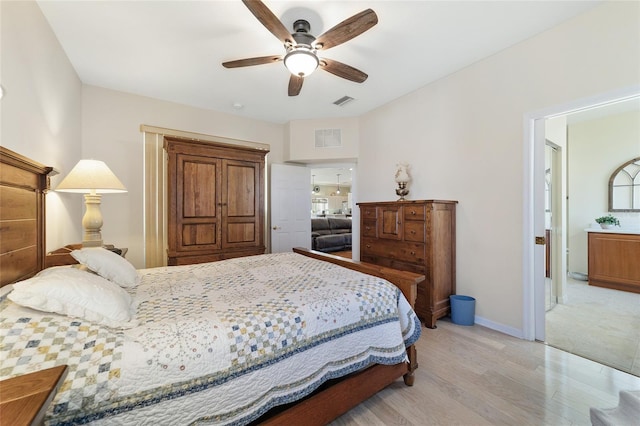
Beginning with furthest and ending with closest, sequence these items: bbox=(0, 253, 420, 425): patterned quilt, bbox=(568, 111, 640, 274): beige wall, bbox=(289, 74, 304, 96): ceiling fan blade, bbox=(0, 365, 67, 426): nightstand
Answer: bbox=(568, 111, 640, 274): beige wall, bbox=(289, 74, 304, 96): ceiling fan blade, bbox=(0, 253, 420, 425): patterned quilt, bbox=(0, 365, 67, 426): nightstand

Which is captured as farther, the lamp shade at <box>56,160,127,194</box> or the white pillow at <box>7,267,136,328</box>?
the lamp shade at <box>56,160,127,194</box>

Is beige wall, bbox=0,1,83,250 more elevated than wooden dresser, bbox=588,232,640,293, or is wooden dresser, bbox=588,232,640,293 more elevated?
beige wall, bbox=0,1,83,250

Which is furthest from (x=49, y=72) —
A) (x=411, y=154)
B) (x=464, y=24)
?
(x=411, y=154)

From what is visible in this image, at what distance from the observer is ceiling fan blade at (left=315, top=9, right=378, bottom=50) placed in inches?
64.4

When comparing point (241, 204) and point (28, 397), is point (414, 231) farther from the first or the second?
point (28, 397)

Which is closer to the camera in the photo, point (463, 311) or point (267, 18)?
point (267, 18)

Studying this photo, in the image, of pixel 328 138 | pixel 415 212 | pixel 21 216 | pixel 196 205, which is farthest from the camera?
pixel 328 138

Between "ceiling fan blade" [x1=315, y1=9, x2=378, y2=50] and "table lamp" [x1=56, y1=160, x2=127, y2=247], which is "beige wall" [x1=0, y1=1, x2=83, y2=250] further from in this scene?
"ceiling fan blade" [x1=315, y1=9, x2=378, y2=50]

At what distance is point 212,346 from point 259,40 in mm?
2517

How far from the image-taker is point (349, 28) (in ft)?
5.73

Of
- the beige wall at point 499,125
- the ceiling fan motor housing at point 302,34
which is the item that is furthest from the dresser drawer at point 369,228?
the ceiling fan motor housing at point 302,34

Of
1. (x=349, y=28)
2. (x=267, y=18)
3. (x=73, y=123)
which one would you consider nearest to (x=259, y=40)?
(x=267, y=18)

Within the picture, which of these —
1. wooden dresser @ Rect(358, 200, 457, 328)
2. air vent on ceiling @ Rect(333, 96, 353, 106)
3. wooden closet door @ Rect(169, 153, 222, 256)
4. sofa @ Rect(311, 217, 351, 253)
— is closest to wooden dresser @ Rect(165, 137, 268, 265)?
wooden closet door @ Rect(169, 153, 222, 256)

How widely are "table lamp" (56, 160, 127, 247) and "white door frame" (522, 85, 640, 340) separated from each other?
3.80 metres
